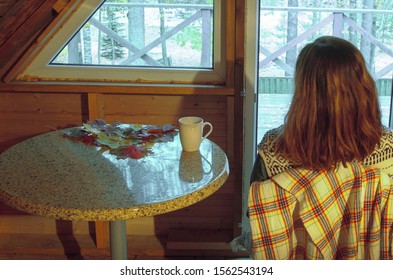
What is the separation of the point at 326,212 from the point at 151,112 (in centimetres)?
136

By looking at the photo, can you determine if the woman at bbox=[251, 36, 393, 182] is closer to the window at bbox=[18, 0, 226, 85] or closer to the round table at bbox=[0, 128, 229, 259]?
the round table at bbox=[0, 128, 229, 259]

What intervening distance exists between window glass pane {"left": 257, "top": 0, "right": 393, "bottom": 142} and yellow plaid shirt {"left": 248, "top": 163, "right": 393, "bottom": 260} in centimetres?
129

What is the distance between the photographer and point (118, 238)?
1.61 metres

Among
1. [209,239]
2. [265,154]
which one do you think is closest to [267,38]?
[209,239]

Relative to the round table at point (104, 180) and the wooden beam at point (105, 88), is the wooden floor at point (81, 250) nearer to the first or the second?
the wooden beam at point (105, 88)

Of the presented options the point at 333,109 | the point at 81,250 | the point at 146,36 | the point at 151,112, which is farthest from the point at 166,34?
the point at 333,109

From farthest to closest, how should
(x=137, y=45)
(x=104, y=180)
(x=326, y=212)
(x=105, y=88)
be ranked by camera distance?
(x=137, y=45) → (x=105, y=88) → (x=104, y=180) → (x=326, y=212)

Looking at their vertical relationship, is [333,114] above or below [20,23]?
below

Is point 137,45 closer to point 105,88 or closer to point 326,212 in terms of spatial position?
point 105,88

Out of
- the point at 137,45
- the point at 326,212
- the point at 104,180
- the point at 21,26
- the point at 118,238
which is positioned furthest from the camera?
the point at 137,45

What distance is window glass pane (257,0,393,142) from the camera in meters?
2.44

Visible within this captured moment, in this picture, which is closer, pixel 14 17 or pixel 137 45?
pixel 14 17

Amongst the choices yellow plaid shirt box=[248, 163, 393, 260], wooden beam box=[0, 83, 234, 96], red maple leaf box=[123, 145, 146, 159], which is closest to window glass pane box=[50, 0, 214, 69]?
wooden beam box=[0, 83, 234, 96]

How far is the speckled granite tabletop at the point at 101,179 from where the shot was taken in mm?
1264
